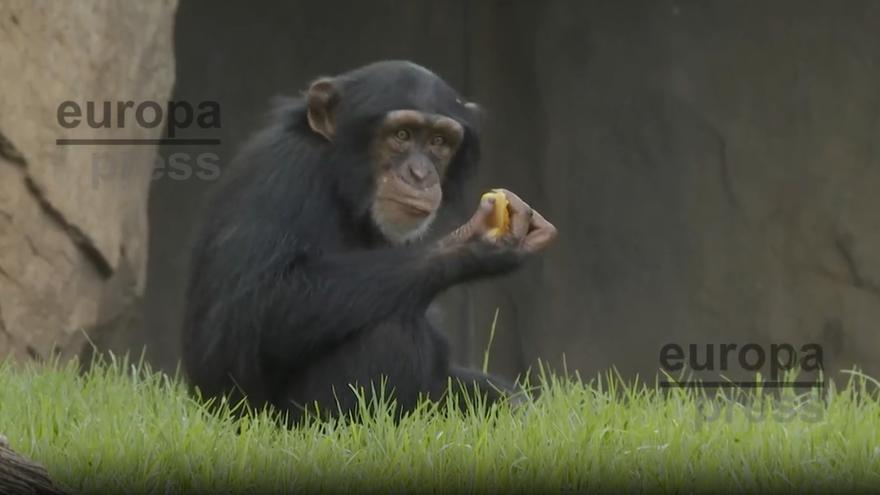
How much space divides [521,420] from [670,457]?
31.6 inches

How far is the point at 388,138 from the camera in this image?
5.12 m

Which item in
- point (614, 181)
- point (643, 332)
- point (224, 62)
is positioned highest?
point (224, 62)

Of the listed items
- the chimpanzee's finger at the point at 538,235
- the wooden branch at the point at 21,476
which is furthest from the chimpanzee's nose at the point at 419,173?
the wooden branch at the point at 21,476

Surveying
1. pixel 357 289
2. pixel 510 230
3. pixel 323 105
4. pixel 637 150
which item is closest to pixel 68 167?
pixel 323 105

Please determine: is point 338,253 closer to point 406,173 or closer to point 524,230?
point 406,173

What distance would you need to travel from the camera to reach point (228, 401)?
193 inches

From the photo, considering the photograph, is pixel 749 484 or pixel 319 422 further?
pixel 319 422

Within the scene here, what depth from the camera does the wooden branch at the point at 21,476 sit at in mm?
3141

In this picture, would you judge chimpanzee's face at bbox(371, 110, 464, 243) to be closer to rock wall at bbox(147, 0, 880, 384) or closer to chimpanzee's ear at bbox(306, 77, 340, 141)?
chimpanzee's ear at bbox(306, 77, 340, 141)

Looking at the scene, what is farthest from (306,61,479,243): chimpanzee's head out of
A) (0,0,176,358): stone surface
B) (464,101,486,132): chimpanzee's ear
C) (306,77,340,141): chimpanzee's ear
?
(0,0,176,358): stone surface

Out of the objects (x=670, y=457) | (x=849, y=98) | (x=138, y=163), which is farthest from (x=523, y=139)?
(x=670, y=457)

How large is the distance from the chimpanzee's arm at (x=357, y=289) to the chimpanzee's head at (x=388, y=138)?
0.23 meters

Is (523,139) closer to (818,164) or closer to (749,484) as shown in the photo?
(818,164)

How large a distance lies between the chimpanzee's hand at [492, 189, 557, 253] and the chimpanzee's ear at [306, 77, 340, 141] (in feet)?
2.08
